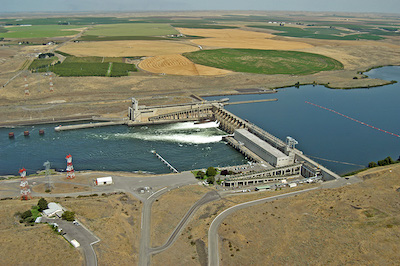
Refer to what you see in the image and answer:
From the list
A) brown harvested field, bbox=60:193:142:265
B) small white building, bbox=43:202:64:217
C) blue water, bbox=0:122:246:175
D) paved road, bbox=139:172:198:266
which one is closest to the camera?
brown harvested field, bbox=60:193:142:265

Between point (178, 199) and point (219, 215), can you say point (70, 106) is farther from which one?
point (219, 215)

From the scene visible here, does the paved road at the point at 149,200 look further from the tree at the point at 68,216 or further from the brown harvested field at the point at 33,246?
the tree at the point at 68,216

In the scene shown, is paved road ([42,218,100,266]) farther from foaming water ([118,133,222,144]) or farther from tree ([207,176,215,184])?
foaming water ([118,133,222,144])

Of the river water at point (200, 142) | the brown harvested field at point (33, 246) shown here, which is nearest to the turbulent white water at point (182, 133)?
the river water at point (200, 142)

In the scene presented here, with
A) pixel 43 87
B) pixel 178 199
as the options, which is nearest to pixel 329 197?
pixel 178 199

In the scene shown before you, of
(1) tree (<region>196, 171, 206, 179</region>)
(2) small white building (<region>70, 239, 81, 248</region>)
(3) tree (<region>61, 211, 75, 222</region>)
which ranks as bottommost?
(1) tree (<region>196, 171, 206, 179</region>)

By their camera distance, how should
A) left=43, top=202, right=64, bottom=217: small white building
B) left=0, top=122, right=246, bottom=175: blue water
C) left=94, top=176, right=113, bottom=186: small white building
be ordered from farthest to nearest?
left=0, top=122, right=246, bottom=175: blue water < left=94, top=176, right=113, bottom=186: small white building < left=43, top=202, right=64, bottom=217: small white building

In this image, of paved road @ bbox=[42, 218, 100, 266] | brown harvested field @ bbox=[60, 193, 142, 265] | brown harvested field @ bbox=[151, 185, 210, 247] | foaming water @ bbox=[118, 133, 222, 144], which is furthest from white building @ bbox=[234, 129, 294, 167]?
paved road @ bbox=[42, 218, 100, 266]

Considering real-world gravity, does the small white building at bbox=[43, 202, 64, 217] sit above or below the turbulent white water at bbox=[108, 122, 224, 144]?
above
